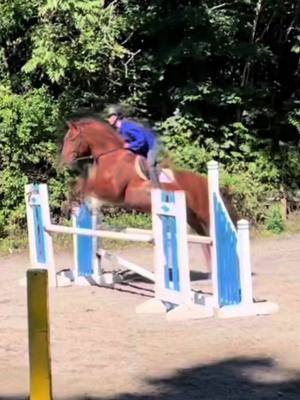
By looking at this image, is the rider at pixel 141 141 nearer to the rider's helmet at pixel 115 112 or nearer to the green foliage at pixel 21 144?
the rider's helmet at pixel 115 112

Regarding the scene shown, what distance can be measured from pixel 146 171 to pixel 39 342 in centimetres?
698

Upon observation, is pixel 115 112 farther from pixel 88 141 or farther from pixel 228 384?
pixel 228 384

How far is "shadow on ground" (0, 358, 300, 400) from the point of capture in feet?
21.6

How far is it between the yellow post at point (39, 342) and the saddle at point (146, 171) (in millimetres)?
6900

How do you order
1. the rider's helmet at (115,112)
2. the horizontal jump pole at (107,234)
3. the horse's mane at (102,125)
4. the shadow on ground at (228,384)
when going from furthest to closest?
the rider's helmet at (115,112) → the horse's mane at (102,125) → the horizontal jump pole at (107,234) → the shadow on ground at (228,384)

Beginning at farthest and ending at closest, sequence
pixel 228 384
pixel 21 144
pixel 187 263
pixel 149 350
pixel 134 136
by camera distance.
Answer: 1. pixel 21 144
2. pixel 134 136
3. pixel 187 263
4. pixel 149 350
5. pixel 228 384

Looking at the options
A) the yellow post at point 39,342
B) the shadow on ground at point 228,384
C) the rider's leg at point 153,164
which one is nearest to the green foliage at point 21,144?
the rider's leg at point 153,164

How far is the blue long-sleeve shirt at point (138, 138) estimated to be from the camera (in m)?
11.6

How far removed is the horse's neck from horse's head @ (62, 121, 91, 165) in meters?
0.07

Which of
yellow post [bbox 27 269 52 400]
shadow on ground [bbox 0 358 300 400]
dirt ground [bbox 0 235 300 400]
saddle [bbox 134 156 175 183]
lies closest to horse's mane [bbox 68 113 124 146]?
saddle [bbox 134 156 175 183]

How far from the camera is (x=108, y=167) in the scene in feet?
38.4

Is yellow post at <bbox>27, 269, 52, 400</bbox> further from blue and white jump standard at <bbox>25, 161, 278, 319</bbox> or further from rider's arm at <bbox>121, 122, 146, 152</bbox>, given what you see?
rider's arm at <bbox>121, 122, 146, 152</bbox>

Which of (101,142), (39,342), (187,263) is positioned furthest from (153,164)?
(39,342)

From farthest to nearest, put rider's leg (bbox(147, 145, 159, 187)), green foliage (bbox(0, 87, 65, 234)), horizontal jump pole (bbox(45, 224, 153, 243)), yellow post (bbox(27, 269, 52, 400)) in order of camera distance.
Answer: green foliage (bbox(0, 87, 65, 234)) < rider's leg (bbox(147, 145, 159, 187)) < horizontal jump pole (bbox(45, 224, 153, 243)) < yellow post (bbox(27, 269, 52, 400))
